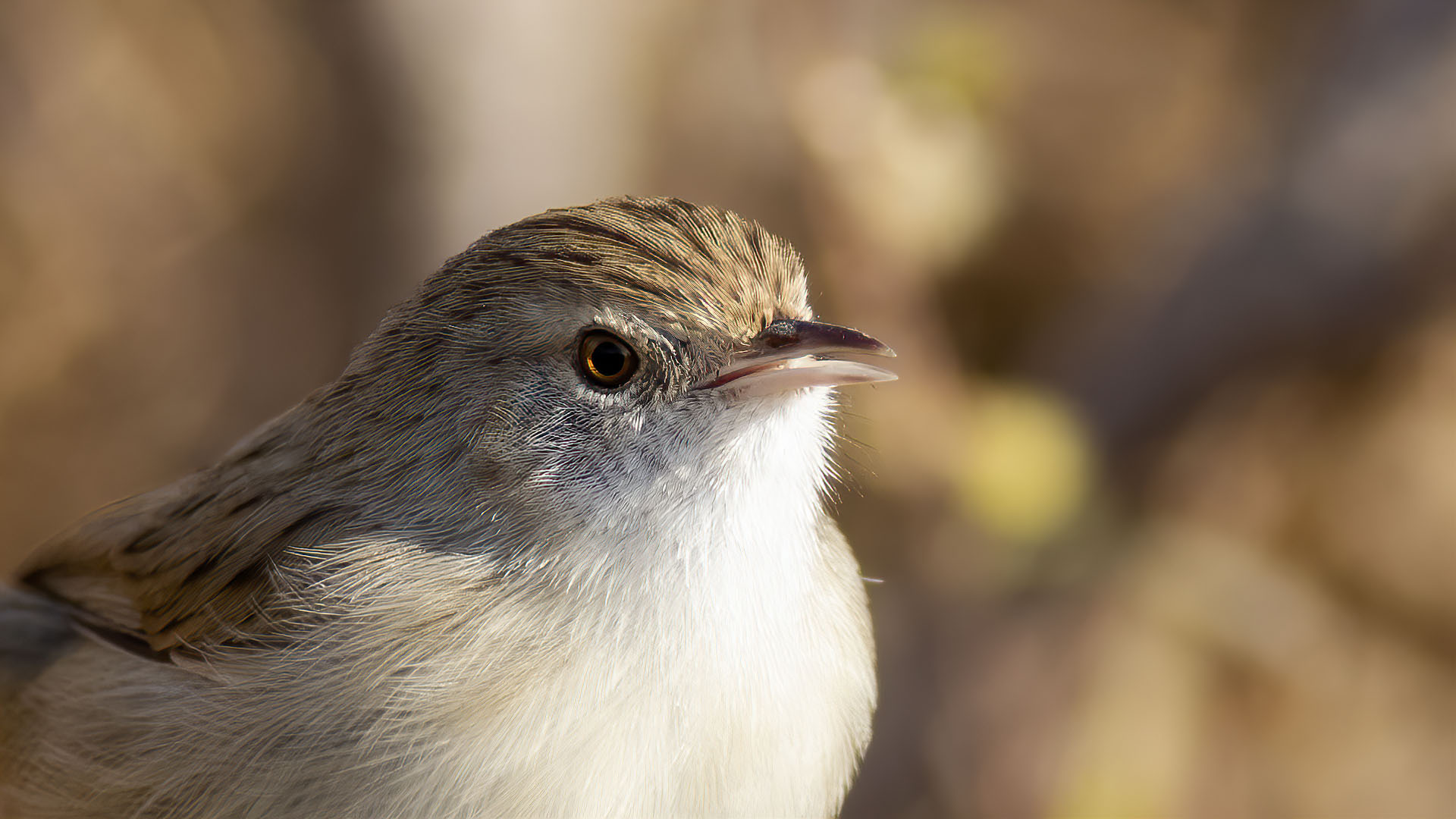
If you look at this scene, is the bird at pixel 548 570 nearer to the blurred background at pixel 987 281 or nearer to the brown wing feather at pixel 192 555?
the brown wing feather at pixel 192 555

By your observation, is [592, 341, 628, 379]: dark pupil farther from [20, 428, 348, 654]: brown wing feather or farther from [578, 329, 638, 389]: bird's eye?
[20, 428, 348, 654]: brown wing feather

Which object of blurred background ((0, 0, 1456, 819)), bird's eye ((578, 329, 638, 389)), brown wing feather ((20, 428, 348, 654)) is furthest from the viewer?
blurred background ((0, 0, 1456, 819))

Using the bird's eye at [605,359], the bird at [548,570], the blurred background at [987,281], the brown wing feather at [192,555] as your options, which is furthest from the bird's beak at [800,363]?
the blurred background at [987,281]

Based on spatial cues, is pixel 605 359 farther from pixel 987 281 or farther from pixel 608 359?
pixel 987 281

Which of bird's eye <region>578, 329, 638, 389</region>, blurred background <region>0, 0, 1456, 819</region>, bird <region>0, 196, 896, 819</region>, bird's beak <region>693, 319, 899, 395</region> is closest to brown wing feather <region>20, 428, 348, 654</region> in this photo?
bird <region>0, 196, 896, 819</region>

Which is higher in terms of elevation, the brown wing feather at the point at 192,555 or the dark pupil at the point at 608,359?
the dark pupil at the point at 608,359

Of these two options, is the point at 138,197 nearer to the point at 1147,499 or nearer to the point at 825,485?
the point at 825,485

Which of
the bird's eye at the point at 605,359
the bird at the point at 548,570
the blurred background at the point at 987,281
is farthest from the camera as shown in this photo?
the blurred background at the point at 987,281
